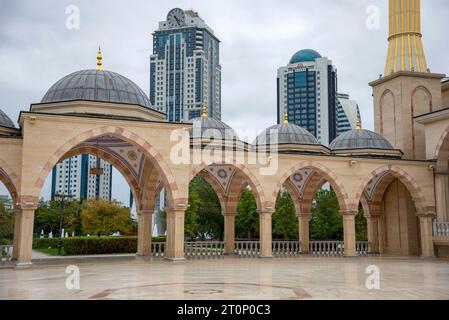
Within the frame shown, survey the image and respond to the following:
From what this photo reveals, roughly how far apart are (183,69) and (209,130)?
65896 mm

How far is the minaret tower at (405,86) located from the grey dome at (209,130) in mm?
7983

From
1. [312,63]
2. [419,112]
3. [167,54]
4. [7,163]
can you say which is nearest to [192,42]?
[167,54]

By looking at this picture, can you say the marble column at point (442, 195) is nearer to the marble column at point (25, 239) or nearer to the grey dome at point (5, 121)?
the marble column at point (25, 239)

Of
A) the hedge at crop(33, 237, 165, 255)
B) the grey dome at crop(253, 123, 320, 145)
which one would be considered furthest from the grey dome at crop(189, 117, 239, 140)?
the hedge at crop(33, 237, 165, 255)

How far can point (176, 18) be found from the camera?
293ft

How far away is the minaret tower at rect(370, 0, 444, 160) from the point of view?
23875mm

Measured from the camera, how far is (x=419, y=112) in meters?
23.8

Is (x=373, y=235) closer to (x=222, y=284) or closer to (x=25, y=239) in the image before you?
(x=222, y=284)

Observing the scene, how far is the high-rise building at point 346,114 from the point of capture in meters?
109

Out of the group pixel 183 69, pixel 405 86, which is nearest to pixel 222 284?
pixel 405 86

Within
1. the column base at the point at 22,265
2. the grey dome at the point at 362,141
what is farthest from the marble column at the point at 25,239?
the grey dome at the point at 362,141

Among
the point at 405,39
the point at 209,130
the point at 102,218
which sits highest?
the point at 405,39

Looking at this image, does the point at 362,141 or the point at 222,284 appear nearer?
the point at 222,284
